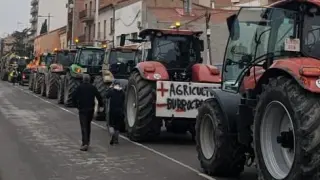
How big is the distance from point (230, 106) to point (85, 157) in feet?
11.8

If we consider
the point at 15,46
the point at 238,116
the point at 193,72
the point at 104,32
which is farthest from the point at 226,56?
the point at 15,46

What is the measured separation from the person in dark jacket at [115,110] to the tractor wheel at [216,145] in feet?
13.0

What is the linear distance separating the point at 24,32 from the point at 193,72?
123595 mm

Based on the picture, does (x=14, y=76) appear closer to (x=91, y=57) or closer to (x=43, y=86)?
(x=43, y=86)

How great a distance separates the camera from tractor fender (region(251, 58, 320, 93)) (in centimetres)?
665

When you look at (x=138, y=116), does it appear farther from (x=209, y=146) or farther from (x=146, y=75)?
(x=209, y=146)

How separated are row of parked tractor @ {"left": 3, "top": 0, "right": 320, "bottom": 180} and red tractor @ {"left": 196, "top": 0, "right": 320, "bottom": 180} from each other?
0.01 metres

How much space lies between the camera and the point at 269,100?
287 inches

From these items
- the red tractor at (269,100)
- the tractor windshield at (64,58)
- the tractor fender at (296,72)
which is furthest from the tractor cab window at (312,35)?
the tractor windshield at (64,58)

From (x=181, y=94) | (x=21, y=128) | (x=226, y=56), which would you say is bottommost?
(x=21, y=128)

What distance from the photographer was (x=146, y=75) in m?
13.5

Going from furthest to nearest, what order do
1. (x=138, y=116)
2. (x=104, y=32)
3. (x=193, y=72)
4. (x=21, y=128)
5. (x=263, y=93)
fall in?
(x=104, y=32) < (x=21, y=128) < (x=193, y=72) < (x=138, y=116) < (x=263, y=93)

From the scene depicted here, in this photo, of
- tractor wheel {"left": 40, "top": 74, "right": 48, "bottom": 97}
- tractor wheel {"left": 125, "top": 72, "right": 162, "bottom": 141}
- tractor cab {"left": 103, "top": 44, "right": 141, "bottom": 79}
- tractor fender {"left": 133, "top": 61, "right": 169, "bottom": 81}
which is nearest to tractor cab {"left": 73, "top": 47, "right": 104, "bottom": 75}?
tractor cab {"left": 103, "top": 44, "right": 141, "bottom": 79}

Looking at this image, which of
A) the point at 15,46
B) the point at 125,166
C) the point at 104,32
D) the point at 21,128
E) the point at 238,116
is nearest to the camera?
the point at 238,116
